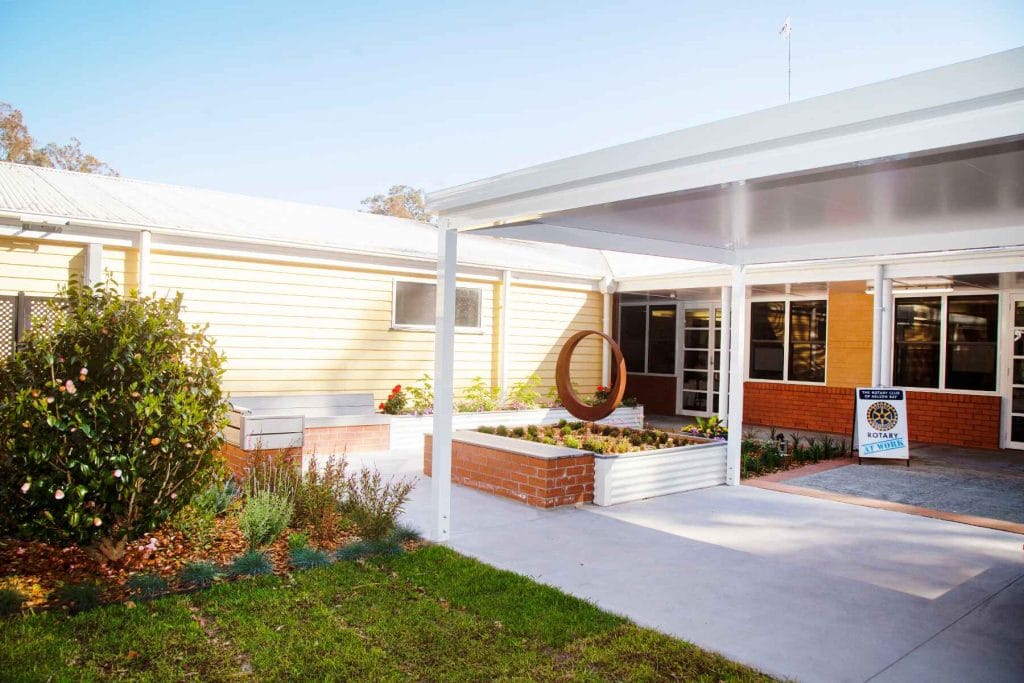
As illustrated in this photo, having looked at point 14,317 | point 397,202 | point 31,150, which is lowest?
point 14,317

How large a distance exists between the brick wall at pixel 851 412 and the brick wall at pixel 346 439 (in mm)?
8241

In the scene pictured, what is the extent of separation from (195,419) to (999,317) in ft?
41.6

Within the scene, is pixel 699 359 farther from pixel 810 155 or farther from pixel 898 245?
pixel 810 155

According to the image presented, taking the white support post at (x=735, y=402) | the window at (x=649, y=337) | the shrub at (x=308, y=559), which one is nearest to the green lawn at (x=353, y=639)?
the shrub at (x=308, y=559)

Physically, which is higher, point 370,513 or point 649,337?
point 649,337

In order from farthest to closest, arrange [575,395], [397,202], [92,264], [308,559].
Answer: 1. [397,202]
2. [575,395]
3. [92,264]
4. [308,559]

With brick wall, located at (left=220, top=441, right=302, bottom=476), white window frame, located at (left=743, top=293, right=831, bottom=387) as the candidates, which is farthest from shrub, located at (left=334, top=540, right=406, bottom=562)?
white window frame, located at (left=743, top=293, right=831, bottom=387)

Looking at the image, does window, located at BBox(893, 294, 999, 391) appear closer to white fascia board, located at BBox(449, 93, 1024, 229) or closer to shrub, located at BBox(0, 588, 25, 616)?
white fascia board, located at BBox(449, 93, 1024, 229)

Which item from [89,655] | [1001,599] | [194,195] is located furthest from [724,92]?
[89,655]

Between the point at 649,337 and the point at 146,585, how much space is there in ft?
45.8

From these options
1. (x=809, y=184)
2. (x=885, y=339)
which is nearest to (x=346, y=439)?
(x=809, y=184)

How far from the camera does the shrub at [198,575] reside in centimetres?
471

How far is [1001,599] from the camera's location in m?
4.98

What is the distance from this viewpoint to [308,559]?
5.21m
